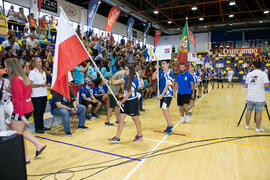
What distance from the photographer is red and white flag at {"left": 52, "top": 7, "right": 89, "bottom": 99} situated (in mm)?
3174

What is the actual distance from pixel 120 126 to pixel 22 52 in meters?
5.30

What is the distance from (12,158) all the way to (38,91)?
10.3ft

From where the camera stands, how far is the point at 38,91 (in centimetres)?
475

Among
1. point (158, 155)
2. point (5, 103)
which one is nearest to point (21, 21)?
point (5, 103)

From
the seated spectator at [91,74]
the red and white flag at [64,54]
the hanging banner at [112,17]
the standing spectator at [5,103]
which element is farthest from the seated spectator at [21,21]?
the standing spectator at [5,103]

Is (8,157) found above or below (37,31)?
below

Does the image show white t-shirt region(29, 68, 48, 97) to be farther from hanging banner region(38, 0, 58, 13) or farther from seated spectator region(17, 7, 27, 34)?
hanging banner region(38, 0, 58, 13)

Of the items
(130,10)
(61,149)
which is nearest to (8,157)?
(61,149)

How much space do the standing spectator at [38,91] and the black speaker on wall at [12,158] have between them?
112 inches

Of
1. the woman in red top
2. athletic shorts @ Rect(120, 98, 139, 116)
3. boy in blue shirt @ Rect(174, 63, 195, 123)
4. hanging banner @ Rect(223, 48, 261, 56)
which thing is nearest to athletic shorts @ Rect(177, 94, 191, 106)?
boy in blue shirt @ Rect(174, 63, 195, 123)

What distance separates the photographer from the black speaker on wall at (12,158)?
6.05 feet

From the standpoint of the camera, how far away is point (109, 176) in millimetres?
2814

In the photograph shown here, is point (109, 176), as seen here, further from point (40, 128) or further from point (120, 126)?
point (40, 128)

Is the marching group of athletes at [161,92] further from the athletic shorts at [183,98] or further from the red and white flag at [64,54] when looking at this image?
the red and white flag at [64,54]
